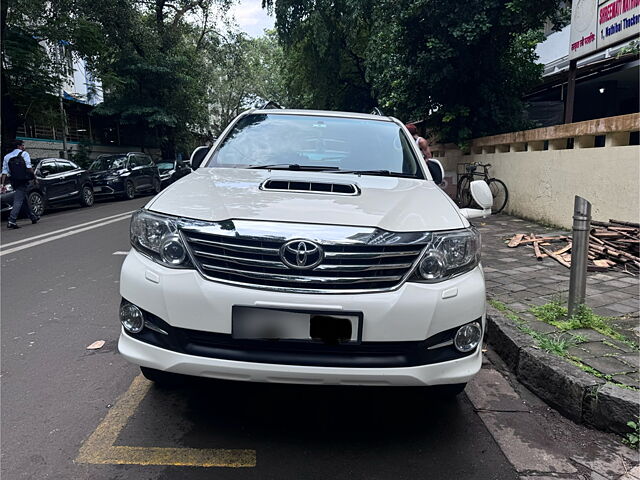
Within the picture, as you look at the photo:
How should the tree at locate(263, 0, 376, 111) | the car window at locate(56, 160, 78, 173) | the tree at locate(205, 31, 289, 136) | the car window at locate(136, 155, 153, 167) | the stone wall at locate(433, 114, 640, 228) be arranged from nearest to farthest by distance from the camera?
the stone wall at locate(433, 114, 640, 228) → the car window at locate(56, 160, 78, 173) → the tree at locate(263, 0, 376, 111) → the car window at locate(136, 155, 153, 167) → the tree at locate(205, 31, 289, 136)

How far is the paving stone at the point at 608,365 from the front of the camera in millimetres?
2990

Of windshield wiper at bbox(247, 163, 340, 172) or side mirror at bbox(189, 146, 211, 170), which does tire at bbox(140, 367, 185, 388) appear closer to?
windshield wiper at bbox(247, 163, 340, 172)

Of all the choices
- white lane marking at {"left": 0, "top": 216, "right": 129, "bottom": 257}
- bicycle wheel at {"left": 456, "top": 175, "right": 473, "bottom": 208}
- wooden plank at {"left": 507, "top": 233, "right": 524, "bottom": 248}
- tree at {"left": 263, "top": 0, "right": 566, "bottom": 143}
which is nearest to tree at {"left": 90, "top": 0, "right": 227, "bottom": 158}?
white lane marking at {"left": 0, "top": 216, "right": 129, "bottom": 257}

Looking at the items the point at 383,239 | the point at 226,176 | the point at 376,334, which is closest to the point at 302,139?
the point at 226,176

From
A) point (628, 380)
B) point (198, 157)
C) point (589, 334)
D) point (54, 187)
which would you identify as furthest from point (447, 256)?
point (54, 187)

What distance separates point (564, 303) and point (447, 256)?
97.3 inches

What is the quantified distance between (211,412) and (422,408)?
3.89ft

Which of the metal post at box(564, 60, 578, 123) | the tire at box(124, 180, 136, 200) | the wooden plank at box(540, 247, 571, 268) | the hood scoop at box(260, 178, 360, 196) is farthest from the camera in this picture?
the tire at box(124, 180, 136, 200)

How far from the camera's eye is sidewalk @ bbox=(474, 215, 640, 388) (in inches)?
124

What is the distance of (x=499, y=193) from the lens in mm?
9977

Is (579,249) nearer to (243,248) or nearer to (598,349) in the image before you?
(598,349)

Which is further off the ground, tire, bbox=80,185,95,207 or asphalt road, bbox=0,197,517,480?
tire, bbox=80,185,95,207

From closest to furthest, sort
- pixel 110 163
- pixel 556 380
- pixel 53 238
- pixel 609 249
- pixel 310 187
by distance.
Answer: pixel 310 187
pixel 556 380
pixel 609 249
pixel 53 238
pixel 110 163

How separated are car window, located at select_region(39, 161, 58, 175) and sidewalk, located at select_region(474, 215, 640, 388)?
11.1 metres
